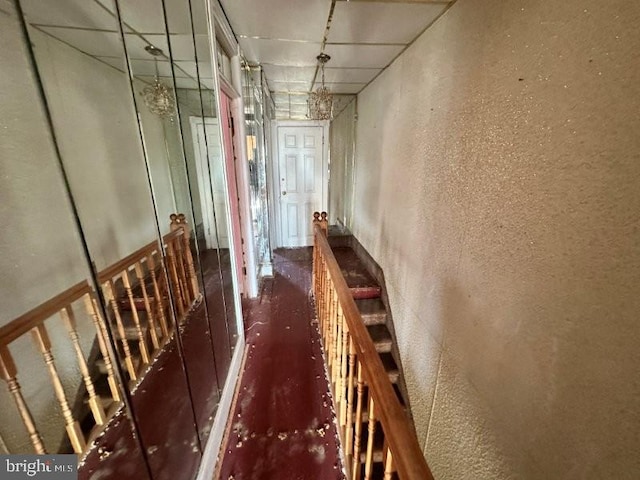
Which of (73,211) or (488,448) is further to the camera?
(488,448)

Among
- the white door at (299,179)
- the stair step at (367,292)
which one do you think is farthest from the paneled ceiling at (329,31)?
the stair step at (367,292)

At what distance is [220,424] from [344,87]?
4.10 metres

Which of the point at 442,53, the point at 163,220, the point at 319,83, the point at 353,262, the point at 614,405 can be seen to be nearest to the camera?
the point at 614,405

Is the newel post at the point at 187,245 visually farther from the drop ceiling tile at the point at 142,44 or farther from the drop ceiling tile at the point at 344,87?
the drop ceiling tile at the point at 344,87

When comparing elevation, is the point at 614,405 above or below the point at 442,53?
below

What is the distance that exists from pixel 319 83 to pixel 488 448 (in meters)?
3.93

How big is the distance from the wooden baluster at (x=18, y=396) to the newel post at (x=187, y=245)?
0.68 meters

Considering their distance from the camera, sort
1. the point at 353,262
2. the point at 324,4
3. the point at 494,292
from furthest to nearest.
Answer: the point at 353,262 < the point at 324,4 < the point at 494,292

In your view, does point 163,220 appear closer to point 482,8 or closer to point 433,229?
point 433,229

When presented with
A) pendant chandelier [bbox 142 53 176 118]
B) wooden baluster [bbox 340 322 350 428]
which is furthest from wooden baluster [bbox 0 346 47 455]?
wooden baluster [bbox 340 322 350 428]

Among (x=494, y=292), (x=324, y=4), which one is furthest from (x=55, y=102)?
(x=494, y=292)

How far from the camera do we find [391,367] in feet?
8.15

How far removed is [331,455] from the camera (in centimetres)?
138

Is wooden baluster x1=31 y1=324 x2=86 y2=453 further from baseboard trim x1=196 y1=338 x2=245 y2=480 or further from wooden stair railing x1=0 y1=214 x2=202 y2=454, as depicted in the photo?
baseboard trim x1=196 y1=338 x2=245 y2=480
